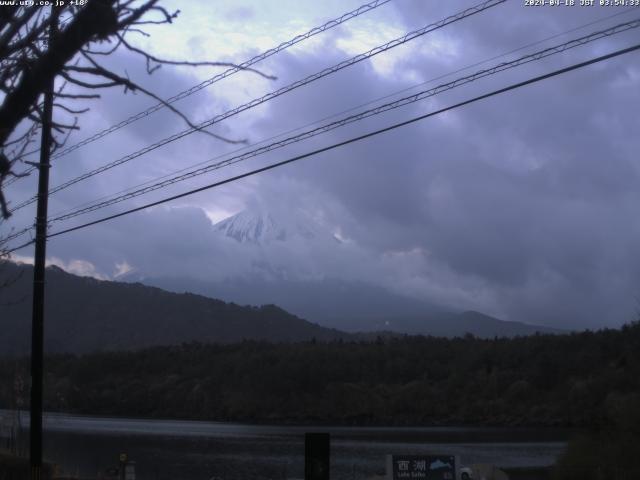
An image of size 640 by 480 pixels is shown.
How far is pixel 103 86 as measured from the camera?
597 centimetres

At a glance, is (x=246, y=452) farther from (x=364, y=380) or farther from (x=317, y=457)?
(x=364, y=380)

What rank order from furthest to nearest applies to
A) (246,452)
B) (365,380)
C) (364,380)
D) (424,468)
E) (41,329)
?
1. (365,380)
2. (364,380)
3. (246,452)
4. (424,468)
5. (41,329)

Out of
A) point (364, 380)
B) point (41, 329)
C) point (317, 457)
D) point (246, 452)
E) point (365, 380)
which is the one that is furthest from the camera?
point (365, 380)

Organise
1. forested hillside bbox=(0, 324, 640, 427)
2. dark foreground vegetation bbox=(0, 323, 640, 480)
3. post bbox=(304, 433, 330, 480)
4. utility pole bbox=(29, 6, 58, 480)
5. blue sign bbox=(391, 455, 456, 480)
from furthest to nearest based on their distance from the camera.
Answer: forested hillside bbox=(0, 324, 640, 427) < dark foreground vegetation bbox=(0, 323, 640, 480) < blue sign bbox=(391, 455, 456, 480) < utility pole bbox=(29, 6, 58, 480) < post bbox=(304, 433, 330, 480)

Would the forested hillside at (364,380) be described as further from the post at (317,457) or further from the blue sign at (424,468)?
the post at (317,457)

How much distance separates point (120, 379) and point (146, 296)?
6058 cm

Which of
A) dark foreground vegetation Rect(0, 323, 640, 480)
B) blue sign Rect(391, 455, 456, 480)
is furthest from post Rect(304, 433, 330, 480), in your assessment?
dark foreground vegetation Rect(0, 323, 640, 480)

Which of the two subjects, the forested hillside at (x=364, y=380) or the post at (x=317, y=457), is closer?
the post at (x=317, y=457)

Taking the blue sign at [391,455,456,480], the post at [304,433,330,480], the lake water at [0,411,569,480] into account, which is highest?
the post at [304,433,330,480]

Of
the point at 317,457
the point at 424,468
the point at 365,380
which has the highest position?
the point at 317,457

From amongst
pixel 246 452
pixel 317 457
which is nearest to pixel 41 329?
pixel 317 457

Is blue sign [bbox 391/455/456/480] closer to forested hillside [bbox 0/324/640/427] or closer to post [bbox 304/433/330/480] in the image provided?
post [bbox 304/433/330/480]

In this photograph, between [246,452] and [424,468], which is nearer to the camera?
[424,468]

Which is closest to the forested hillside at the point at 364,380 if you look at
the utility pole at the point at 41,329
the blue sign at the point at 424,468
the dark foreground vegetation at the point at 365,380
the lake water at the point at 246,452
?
the dark foreground vegetation at the point at 365,380
